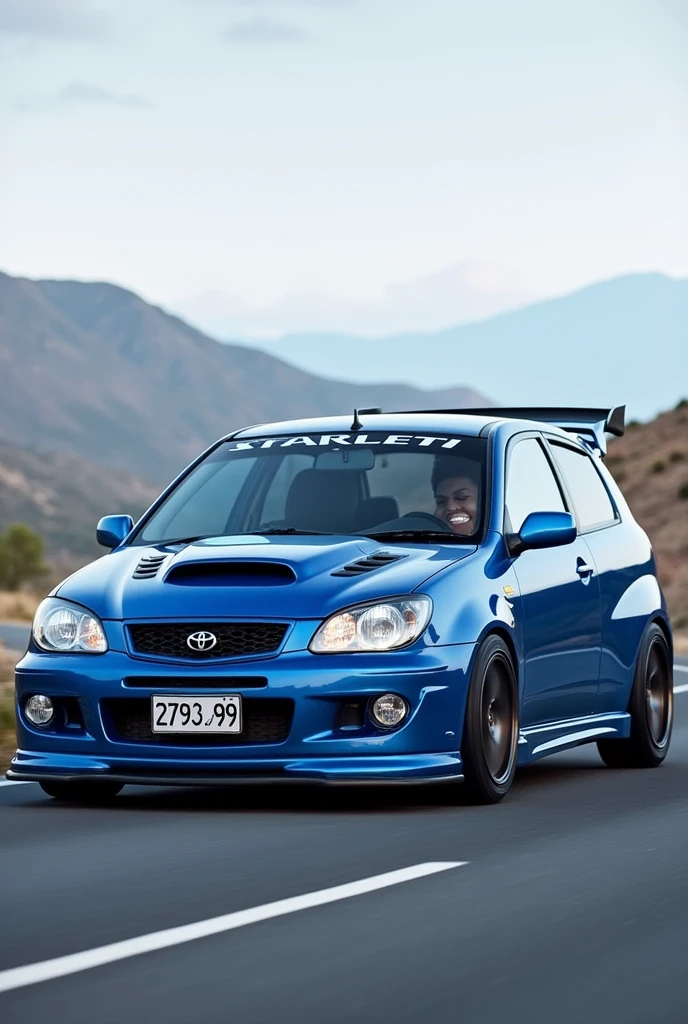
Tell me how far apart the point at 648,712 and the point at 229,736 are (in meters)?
3.34

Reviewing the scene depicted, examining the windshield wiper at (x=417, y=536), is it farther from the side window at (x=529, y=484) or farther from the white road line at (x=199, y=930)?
the white road line at (x=199, y=930)

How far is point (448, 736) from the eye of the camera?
9000 millimetres

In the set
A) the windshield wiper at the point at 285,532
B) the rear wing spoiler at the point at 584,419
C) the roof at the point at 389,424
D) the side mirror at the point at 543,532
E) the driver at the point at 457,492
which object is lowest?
the windshield wiper at the point at 285,532

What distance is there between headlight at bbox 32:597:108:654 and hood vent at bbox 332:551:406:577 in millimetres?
1034

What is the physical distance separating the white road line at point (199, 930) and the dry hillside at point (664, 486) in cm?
3715

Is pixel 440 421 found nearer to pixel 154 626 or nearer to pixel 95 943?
pixel 154 626

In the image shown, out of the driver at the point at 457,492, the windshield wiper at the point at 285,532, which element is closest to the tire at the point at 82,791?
the windshield wiper at the point at 285,532

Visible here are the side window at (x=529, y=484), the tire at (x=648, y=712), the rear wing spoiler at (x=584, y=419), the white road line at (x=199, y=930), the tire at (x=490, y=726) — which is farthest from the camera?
the rear wing spoiler at (x=584, y=419)

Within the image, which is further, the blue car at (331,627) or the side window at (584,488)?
the side window at (584,488)

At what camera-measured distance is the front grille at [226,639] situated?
889 centimetres

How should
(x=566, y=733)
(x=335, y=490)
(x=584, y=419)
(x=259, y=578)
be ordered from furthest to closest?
(x=584, y=419) < (x=566, y=733) < (x=335, y=490) < (x=259, y=578)

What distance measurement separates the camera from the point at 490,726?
939cm

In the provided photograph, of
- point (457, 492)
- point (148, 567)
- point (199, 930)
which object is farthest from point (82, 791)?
point (199, 930)

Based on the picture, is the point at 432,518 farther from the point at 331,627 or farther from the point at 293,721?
the point at 293,721
